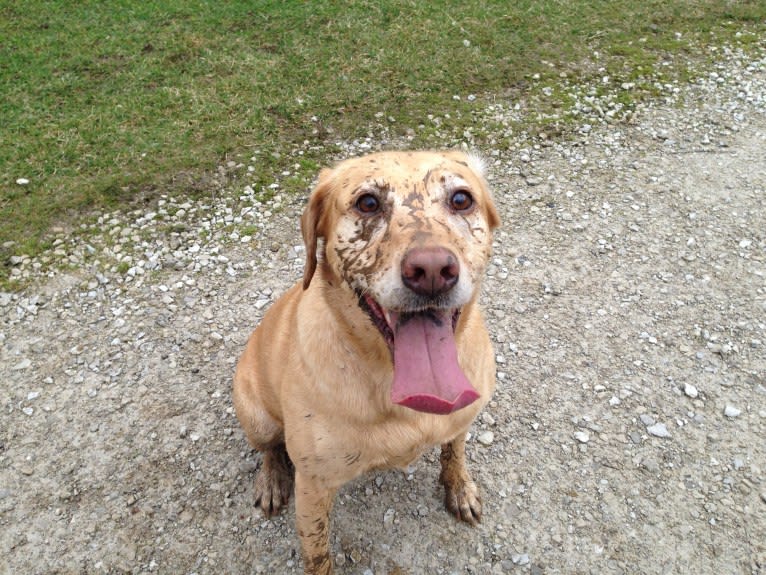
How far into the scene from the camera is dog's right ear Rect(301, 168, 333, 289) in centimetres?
251

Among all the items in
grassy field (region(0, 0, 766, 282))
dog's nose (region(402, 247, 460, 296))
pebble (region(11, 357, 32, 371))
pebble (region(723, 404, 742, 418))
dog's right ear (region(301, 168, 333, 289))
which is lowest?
pebble (region(723, 404, 742, 418))

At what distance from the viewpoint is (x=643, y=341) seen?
4207mm

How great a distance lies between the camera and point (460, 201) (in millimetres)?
2336

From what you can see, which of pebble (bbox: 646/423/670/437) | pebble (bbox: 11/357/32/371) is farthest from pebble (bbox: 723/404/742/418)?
pebble (bbox: 11/357/32/371)

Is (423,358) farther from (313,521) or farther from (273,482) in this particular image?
(273,482)

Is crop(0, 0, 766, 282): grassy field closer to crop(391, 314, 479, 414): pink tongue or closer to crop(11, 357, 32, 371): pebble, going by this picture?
Answer: crop(11, 357, 32, 371): pebble

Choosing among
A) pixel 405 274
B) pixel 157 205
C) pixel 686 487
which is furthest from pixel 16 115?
pixel 686 487

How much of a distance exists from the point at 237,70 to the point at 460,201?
534cm

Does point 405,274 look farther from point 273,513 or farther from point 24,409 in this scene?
point 24,409

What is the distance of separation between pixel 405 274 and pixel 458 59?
5.65 m

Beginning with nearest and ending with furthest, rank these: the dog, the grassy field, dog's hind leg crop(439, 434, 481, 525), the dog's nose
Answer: the dog's nose
the dog
dog's hind leg crop(439, 434, 481, 525)
the grassy field

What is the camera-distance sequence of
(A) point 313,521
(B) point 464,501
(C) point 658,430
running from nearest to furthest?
(A) point 313,521 → (B) point 464,501 → (C) point 658,430

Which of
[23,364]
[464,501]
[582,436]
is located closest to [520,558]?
[464,501]

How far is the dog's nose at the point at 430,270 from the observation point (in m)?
1.95
